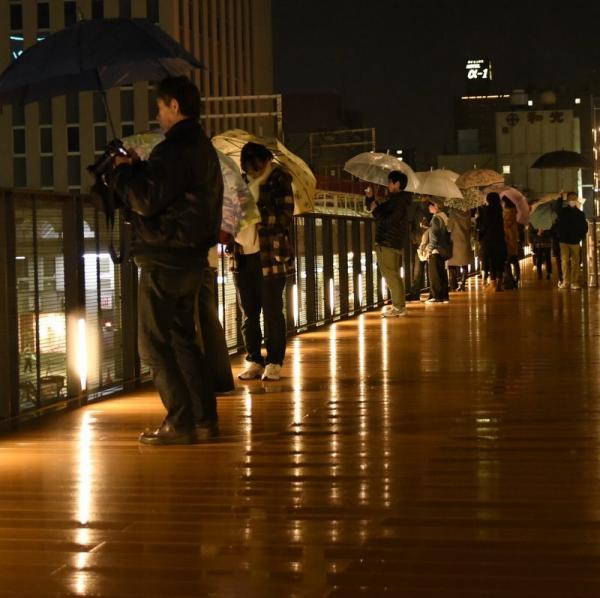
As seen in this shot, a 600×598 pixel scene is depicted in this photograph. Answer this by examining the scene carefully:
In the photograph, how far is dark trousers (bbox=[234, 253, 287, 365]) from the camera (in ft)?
32.8

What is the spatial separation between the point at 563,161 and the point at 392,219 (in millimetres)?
16846

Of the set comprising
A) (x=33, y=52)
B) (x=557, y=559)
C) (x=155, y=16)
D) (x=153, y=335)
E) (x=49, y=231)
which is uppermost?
(x=155, y=16)

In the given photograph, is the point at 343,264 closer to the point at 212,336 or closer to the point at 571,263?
the point at 571,263

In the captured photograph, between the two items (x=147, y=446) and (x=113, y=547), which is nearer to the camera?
(x=113, y=547)

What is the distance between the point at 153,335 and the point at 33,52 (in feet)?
8.37

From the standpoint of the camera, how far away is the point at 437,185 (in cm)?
2470

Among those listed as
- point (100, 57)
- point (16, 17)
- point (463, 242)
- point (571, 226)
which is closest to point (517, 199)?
point (571, 226)

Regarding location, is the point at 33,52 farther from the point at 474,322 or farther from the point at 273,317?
the point at 474,322

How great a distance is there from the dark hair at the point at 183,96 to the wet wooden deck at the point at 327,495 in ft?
5.43

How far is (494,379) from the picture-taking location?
10.1m

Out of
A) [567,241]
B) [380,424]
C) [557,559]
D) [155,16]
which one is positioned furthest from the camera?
[155,16]

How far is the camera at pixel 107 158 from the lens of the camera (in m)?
6.77

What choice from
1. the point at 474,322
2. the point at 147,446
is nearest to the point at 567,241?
the point at 474,322

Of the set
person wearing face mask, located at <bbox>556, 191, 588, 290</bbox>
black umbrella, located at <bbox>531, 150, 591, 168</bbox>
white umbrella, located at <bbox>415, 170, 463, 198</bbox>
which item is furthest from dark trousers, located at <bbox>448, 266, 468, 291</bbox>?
black umbrella, located at <bbox>531, 150, 591, 168</bbox>
